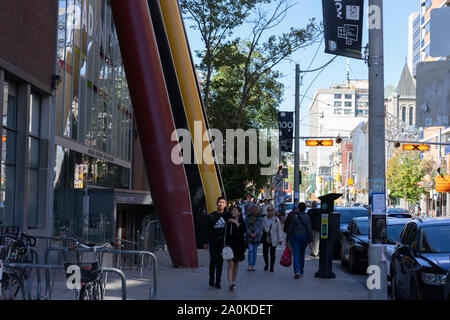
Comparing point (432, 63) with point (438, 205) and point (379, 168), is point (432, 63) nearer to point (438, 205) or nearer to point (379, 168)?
point (379, 168)

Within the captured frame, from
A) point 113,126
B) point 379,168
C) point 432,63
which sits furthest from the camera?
point 113,126

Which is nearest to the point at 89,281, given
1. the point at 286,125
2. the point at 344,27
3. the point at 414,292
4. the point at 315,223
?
the point at 414,292

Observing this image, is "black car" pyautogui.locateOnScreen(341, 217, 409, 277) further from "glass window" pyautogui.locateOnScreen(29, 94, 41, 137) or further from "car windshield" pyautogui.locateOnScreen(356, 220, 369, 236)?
"glass window" pyautogui.locateOnScreen(29, 94, 41, 137)

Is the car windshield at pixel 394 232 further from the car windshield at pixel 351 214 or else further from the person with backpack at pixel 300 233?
the car windshield at pixel 351 214

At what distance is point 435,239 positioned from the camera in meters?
11.3

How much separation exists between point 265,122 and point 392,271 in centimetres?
4279

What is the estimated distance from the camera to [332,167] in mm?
186875

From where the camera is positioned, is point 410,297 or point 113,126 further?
point 113,126

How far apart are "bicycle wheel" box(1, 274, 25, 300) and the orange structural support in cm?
830

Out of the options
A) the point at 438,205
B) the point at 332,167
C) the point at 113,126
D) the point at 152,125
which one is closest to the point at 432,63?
the point at 152,125

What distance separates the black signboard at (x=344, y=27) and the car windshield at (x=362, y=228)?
25.0ft

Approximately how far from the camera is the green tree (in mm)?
81625

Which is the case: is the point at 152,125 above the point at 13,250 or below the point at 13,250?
above
